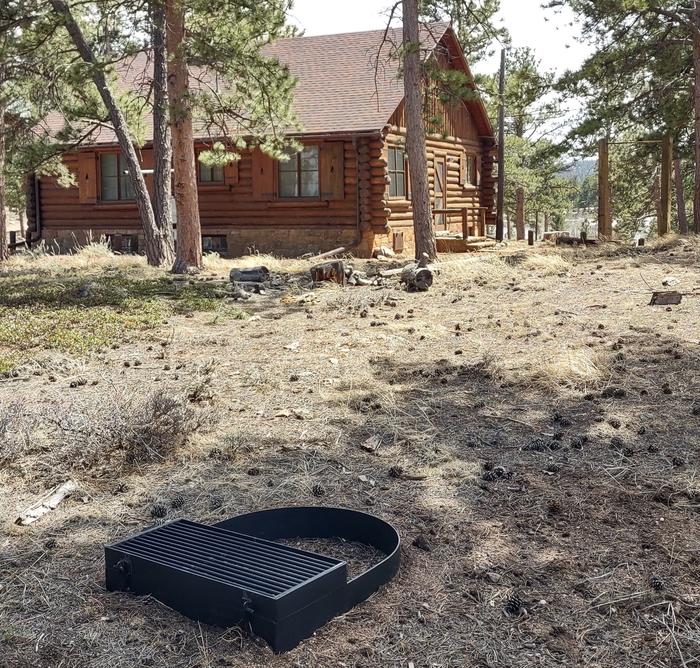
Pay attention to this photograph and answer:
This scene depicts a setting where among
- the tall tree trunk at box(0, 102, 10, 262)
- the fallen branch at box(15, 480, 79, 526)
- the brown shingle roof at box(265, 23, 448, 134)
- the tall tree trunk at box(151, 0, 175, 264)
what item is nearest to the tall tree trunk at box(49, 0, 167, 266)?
the tall tree trunk at box(151, 0, 175, 264)

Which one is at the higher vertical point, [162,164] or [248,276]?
[162,164]

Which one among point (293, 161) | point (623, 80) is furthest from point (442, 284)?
point (623, 80)

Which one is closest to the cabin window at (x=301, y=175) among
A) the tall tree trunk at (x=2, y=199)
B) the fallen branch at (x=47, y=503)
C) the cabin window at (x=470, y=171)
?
the tall tree trunk at (x=2, y=199)

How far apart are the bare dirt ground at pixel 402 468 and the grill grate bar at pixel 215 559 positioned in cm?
22

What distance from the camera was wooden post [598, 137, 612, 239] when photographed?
68.5ft

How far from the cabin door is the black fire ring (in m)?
22.0

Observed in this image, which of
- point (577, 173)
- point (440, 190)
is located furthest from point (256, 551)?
point (577, 173)

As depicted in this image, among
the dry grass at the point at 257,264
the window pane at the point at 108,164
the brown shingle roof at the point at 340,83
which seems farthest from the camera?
the window pane at the point at 108,164

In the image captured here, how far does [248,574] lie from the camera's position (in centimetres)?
339

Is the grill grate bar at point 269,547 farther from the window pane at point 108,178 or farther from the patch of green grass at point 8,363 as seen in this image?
the window pane at point 108,178

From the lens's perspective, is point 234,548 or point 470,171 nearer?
point 234,548

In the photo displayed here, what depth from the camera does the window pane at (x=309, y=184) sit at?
74.4ft

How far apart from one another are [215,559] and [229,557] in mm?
63

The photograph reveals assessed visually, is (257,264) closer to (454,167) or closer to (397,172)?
(397,172)
